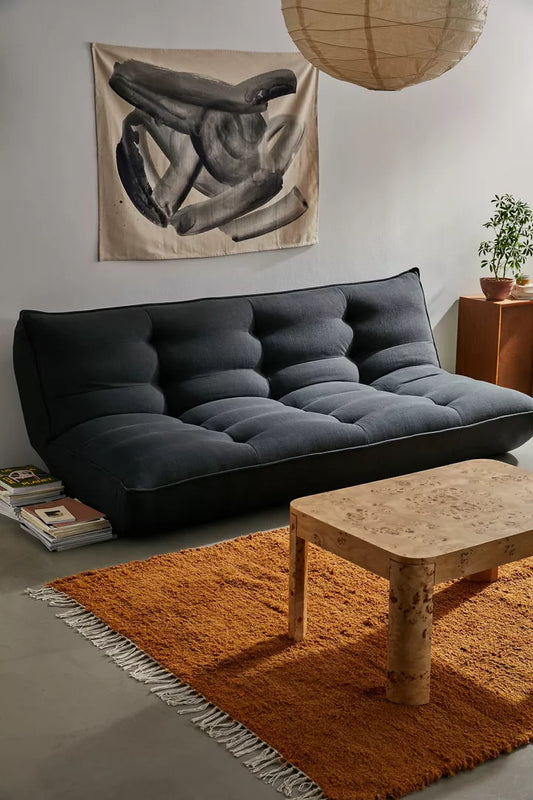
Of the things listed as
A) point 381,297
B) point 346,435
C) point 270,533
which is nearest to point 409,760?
point 270,533

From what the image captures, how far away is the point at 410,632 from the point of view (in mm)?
2756

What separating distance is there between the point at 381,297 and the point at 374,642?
2.66 m

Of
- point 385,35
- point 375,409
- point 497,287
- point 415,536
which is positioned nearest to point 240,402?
point 375,409

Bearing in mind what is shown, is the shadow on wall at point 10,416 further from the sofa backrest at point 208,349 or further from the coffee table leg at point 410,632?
the coffee table leg at point 410,632

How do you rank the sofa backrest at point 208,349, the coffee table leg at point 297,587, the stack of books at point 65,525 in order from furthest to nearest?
the sofa backrest at point 208,349 → the stack of books at point 65,525 → the coffee table leg at point 297,587

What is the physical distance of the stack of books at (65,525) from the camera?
3.95 meters

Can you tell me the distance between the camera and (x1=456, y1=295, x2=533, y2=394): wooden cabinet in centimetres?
606

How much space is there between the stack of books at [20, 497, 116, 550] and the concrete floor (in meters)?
0.51

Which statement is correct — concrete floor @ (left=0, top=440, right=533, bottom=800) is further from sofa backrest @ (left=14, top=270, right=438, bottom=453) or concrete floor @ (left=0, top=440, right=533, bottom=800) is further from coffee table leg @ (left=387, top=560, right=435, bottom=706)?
sofa backrest @ (left=14, top=270, right=438, bottom=453)

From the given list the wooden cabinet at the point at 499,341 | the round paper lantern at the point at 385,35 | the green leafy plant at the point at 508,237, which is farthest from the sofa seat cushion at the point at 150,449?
the green leafy plant at the point at 508,237

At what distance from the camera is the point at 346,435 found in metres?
4.46

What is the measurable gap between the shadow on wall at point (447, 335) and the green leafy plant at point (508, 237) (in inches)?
13.7

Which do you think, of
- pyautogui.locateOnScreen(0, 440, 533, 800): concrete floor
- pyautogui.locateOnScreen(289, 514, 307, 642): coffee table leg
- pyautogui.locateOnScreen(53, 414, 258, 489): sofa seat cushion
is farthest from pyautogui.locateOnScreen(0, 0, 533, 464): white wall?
pyautogui.locateOnScreen(289, 514, 307, 642): coffee table leg

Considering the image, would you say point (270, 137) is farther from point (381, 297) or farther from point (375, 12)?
point (375, 12)
